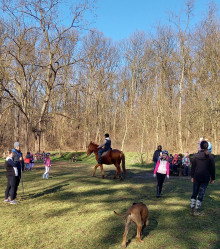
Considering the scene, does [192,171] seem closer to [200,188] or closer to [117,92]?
[200,188]

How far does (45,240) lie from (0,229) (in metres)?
1.55

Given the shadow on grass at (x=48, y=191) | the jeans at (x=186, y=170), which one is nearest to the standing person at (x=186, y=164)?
the jeans at (x=186, y=170)

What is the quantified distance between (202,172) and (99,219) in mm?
3161

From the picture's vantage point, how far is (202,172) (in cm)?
736

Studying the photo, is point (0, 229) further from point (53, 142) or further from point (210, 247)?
point (53, 142)

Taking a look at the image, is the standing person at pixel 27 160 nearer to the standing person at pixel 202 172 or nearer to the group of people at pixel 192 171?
the group of people at pixel 192 171

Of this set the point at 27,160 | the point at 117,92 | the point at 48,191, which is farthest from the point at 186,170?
the point at 117,92

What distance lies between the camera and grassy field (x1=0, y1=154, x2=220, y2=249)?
596 cm

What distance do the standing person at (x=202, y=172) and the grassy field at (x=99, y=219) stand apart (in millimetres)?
456

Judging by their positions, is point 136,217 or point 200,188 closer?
point 136,217

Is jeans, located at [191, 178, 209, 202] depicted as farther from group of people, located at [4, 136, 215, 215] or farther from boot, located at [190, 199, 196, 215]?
boot, located at [190, 199, 196, 215]

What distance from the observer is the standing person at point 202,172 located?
24.1ft

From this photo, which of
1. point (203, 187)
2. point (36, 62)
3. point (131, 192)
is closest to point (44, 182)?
point (131, 192)

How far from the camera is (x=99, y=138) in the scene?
40719 millimetres
